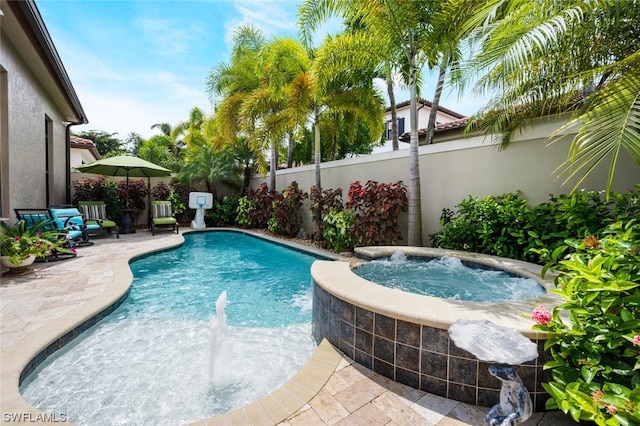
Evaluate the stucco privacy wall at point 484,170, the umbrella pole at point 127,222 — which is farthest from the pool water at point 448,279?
the umbrella pole at point 127,222

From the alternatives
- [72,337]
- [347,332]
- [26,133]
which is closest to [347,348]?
[347,332]

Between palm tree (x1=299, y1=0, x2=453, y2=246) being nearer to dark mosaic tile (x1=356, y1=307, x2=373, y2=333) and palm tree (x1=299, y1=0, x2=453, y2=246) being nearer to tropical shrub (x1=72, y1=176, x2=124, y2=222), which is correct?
dark mosaic tile (x1=356, y1=307, x2=373, y2=333)

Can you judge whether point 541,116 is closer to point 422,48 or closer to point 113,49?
point 422,48

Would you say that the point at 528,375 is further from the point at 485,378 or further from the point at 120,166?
the point at 120,166

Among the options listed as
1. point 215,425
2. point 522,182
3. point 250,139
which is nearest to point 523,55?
point 522,182

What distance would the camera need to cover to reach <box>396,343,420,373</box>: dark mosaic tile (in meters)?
2.59

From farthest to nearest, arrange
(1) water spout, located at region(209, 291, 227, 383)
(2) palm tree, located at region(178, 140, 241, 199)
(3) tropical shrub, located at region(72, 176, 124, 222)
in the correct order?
(2) palm tree, located at region(178, 140, 241, 199), (3) tropical shrub, located at region(72, 176, 124, 222), (1) water spout, located at region(209, 291, 227, 383)

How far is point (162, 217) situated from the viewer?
1325cm

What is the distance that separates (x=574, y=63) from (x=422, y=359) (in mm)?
5376

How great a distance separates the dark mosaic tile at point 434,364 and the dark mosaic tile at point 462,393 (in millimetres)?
102

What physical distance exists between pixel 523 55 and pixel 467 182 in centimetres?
372

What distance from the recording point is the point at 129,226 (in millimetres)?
12836

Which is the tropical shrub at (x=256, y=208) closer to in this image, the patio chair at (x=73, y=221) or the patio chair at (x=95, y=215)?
the patio chair at (x=95, y=215)

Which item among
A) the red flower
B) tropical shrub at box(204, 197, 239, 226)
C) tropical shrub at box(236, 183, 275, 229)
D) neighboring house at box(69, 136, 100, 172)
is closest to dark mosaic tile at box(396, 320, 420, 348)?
the red flower
